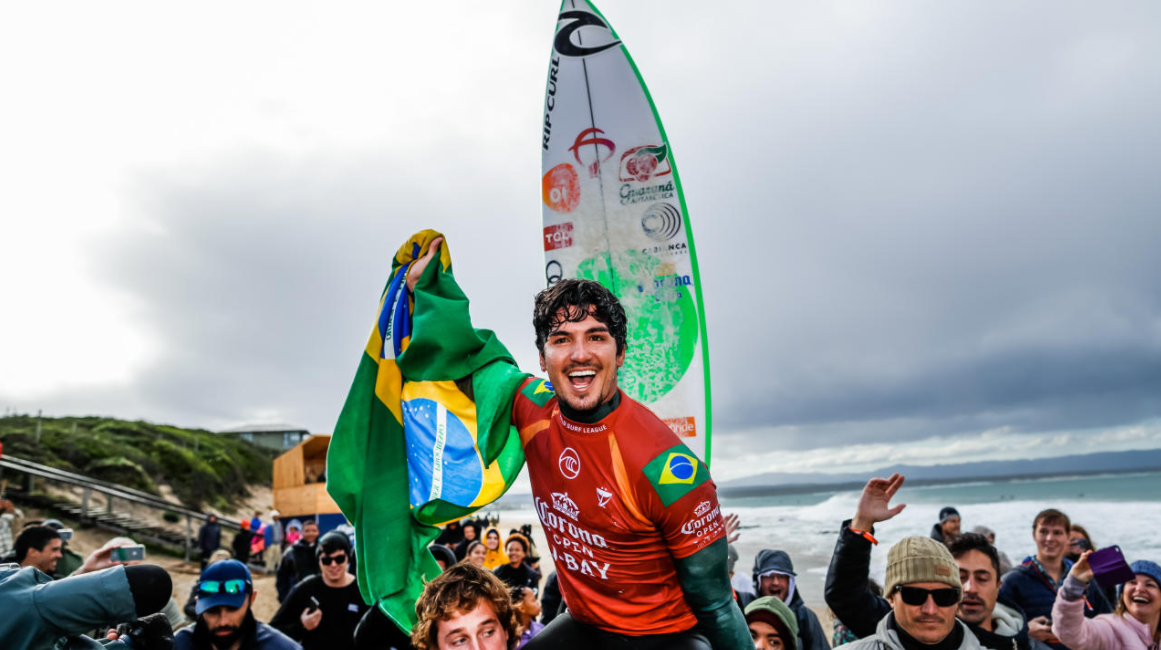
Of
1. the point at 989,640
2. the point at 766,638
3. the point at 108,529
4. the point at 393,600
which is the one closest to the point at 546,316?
A: the point at 393,600

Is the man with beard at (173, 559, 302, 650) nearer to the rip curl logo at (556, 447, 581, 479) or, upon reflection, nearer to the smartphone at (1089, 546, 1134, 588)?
the rip curl logo at (556, 447, 581, 479)

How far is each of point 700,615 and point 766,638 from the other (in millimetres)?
1478

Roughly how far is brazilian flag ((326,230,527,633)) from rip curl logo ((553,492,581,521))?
0.98 feet

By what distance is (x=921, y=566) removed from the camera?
2934 mm

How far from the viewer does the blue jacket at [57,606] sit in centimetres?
192

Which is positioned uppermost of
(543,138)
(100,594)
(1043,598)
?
(543,138)

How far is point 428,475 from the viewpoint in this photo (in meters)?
3.13

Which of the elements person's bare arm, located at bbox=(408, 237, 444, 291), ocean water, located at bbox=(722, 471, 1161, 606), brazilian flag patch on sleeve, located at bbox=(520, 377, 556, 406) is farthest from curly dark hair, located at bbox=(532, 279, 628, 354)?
ocean water, located at bbox=(722, 471, 1161, 606)

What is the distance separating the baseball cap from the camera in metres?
3.81

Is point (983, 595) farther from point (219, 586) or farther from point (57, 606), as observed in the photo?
point (219, 586)

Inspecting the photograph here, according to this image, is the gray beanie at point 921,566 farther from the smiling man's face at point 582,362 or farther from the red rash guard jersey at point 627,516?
the smiling man's face at point 582,362

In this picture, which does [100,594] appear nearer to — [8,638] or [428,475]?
[8,638]

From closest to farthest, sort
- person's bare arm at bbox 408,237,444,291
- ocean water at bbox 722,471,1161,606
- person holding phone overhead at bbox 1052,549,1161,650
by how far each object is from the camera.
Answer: person's bare arm at bbox 408,237,444,291, person holding phone overhead at bbox 1052,549,1161,650, ocean water at bbox 722,471,1161,606

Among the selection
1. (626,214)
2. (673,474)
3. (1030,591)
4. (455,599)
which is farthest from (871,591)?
(626,214)
